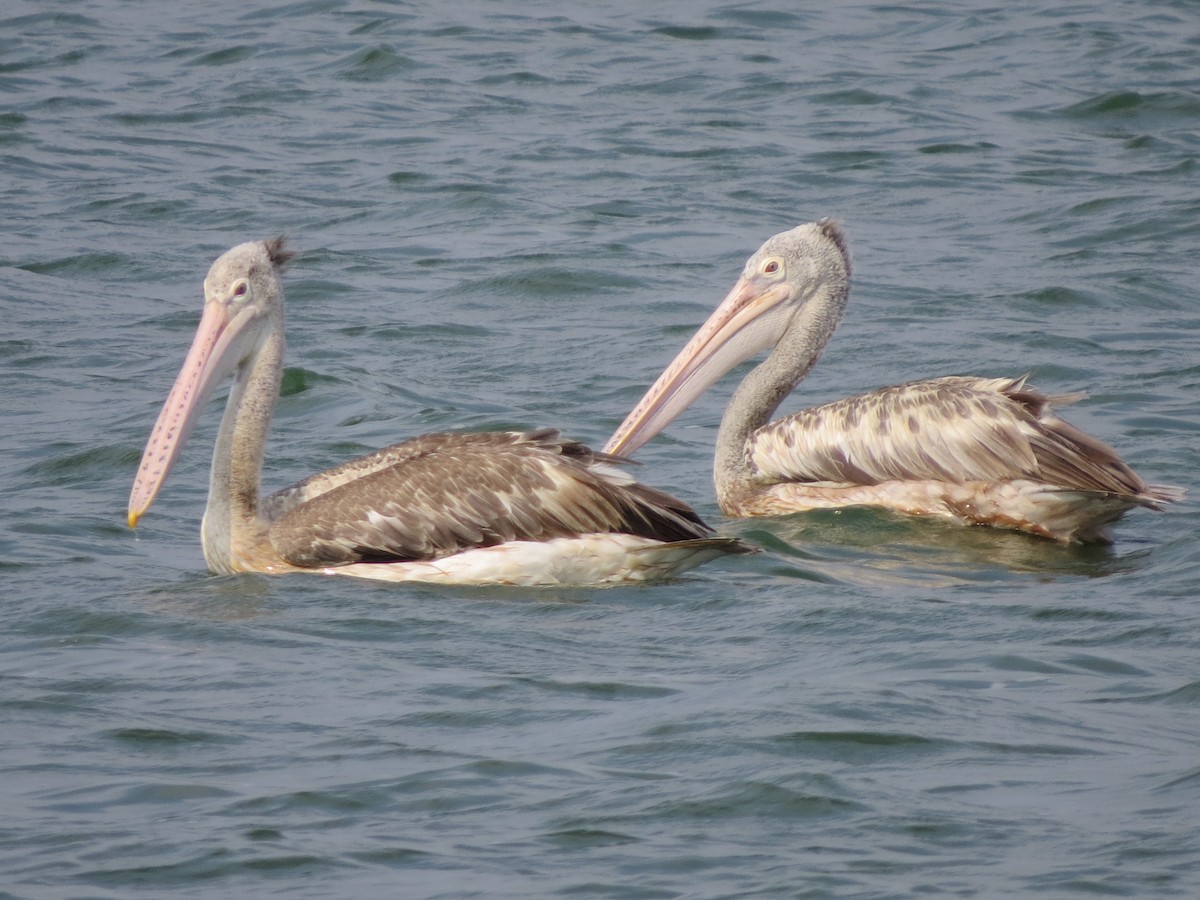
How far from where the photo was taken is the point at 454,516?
6977 mm

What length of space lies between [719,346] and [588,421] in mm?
928

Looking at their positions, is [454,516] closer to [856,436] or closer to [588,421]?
[856,436]

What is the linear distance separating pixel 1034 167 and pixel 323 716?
10674 millimetres

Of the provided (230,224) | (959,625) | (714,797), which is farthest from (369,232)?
(714,797)

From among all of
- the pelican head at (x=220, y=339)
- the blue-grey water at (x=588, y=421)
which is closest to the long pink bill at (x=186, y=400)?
the pelican head at (x=220, y=339)

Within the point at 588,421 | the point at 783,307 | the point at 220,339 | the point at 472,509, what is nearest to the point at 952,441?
the point at 783,307

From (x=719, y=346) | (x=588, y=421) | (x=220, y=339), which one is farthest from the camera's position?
(x=588, y=421)

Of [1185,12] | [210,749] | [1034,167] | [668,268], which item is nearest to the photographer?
[210,749]

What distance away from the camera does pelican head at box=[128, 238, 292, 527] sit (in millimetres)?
6996

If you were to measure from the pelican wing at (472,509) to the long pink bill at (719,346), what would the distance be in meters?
1.80

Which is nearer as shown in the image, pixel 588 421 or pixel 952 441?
pixel 952 441

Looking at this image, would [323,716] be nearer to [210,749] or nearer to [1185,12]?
[210,749]

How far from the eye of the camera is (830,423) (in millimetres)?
8242

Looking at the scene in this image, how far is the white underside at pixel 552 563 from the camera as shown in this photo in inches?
272
